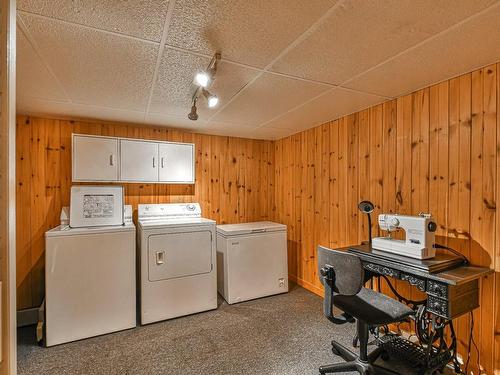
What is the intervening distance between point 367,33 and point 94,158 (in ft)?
9.00

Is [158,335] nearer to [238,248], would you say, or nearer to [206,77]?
[238,248]

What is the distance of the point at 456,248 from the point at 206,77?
219 cm

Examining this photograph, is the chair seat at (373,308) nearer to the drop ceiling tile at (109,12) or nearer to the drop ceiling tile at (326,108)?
the drop ceiling tile at (326,108)

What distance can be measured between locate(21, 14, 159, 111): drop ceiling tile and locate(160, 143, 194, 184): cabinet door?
929 millimetres

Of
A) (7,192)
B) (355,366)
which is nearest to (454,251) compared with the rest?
(355,366)

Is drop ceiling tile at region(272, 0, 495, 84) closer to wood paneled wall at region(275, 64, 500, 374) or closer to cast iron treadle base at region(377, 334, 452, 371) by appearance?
wood paneled wall at region(275, 64, 500, 374)

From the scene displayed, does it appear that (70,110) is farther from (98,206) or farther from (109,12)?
(109,12)

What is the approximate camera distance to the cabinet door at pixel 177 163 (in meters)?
3.11

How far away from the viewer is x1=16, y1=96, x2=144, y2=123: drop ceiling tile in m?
2.35

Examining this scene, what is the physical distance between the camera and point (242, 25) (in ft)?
4.25

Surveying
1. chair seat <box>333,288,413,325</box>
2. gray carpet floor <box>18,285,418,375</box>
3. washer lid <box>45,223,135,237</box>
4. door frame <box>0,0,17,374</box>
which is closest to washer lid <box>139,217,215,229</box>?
washer lid <box>45,223,135,237</box>

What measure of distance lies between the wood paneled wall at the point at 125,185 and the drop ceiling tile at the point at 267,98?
887mm

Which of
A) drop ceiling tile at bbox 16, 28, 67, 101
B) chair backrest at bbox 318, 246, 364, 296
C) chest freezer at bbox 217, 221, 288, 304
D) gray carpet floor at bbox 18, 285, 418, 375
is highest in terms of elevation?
drop ceiling tile at bbox 16, 28, 67, 101

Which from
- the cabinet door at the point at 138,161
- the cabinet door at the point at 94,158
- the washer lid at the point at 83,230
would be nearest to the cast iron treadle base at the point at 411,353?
the washer lid at the point at 83,230
